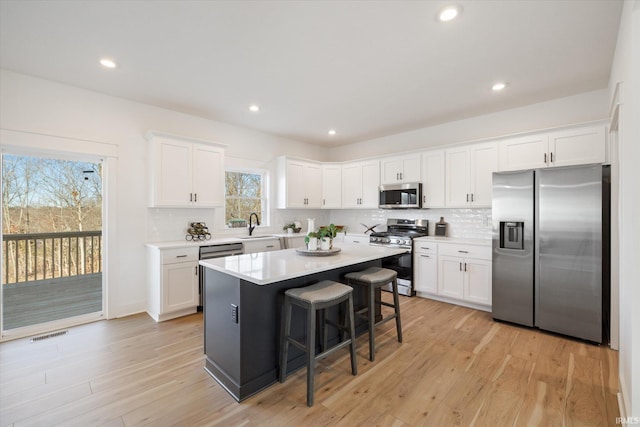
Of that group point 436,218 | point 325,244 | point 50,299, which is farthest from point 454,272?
point 50,299

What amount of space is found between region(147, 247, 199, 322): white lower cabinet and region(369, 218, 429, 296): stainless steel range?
2.86 metres

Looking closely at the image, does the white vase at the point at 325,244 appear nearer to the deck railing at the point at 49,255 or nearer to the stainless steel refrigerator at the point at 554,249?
the stainless steel refrigerator at the point at 554,249

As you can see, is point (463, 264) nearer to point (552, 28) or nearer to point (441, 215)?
point (441, 215)

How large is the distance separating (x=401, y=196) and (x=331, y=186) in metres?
1.52

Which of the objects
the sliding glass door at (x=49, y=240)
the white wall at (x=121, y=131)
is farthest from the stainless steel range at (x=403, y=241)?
the sliding glass door at (x=49, y=240)

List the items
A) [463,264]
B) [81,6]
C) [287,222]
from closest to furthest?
1. [81,6]
2. [463,264]
3. [287,222]

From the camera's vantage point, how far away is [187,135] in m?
4.23

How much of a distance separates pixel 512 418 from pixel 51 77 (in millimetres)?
5113

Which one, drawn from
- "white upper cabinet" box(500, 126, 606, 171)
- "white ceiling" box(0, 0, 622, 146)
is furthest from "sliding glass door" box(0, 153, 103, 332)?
"white upper cabinet" box(500, 126, 606, 171)

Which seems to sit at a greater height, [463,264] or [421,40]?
[421,40]

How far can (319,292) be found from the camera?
218 cm

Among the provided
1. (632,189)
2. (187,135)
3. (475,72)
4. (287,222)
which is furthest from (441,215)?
(187,135)

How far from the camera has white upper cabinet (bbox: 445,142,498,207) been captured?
392 centimetres

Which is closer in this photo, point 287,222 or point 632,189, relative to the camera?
point 632,189
